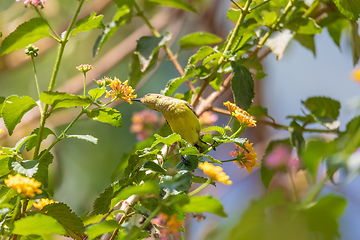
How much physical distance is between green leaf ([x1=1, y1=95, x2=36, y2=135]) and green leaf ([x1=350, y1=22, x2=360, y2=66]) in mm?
1056

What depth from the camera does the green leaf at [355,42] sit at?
4.80ft

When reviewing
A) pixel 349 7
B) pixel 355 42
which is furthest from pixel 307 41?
pixel 349 7

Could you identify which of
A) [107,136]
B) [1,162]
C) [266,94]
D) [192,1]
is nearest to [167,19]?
[192,1]

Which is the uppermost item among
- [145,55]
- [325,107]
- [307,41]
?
[145,55]

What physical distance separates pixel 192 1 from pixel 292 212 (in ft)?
9.59

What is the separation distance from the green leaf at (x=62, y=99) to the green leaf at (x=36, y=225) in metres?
0.26

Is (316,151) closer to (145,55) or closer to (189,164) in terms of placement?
(189,164)

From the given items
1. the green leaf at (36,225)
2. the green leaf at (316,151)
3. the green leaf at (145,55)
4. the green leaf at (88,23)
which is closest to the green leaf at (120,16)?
the green leaf at (145,55)

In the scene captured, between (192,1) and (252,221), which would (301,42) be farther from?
(192,1)

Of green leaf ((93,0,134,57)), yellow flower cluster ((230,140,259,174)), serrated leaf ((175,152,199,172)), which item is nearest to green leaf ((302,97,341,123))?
yellow flower cluster ((230,140,259,174))

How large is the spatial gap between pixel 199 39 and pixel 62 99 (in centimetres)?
67

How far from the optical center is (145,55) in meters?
1.37

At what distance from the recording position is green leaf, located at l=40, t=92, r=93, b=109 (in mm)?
854

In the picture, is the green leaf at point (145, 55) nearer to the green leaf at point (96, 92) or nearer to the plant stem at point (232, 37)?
the plant stem at point (232, 37)
